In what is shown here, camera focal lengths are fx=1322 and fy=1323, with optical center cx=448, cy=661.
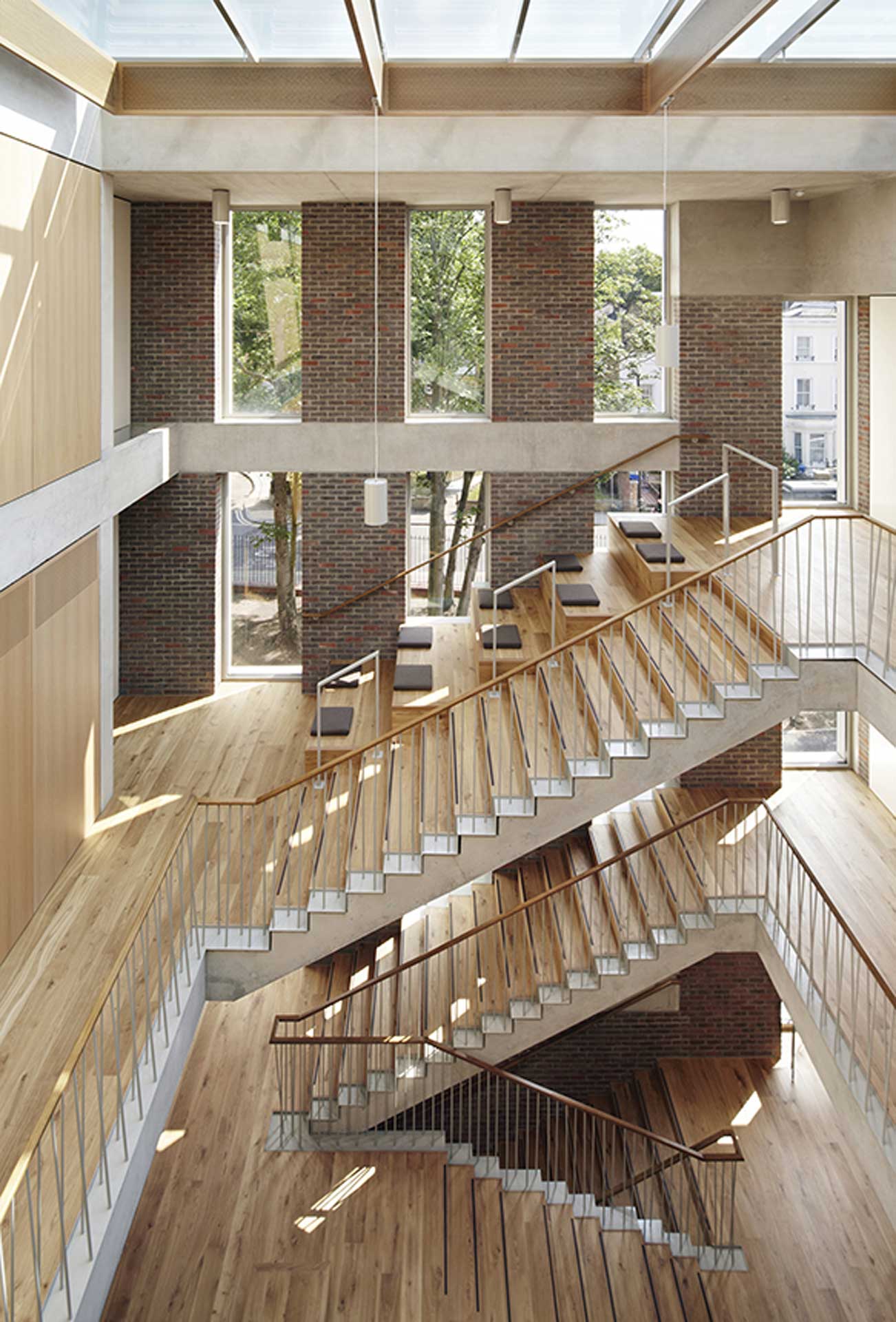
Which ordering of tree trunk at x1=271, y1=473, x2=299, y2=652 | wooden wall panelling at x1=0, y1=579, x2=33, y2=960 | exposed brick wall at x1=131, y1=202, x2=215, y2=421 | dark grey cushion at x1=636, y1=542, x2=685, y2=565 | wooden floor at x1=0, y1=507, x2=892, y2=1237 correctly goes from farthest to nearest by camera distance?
tree trunk at x1=271, y1=473, x2=299, y2=652 → exposed brick wall at x1=131, y1=202, x2=215, y2=421 → dark grey cushion at x1=636, y1=542, x2=685, y2=565 → wooden wall panelling at x1=0, y1=579, x2=33, y2=960 → wooden floor at x1=0, y1=507, x2=892, y2=1237

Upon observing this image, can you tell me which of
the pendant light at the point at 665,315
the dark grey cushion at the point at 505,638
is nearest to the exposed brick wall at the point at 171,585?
the dark grey cushion at the point at 505,638

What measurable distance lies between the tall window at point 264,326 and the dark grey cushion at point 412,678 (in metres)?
3.40

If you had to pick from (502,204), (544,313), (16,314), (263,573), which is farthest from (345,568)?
(16,314)

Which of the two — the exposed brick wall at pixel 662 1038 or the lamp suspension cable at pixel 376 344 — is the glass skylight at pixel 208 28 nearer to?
the lamp suspension cable at pixel 376 344

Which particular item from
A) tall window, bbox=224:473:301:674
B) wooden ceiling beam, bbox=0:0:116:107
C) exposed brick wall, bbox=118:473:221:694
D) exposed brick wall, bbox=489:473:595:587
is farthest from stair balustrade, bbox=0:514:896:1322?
wooden ceiling beam, bbox=0:0:116:107

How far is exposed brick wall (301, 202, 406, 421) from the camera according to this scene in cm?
1324

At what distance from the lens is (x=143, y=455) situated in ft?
38.9

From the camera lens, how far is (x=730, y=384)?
13.5m

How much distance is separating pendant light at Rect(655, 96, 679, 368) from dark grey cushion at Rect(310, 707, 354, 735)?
408 centimetres

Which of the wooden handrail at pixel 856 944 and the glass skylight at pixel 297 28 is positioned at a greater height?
the glass skylight at pixel 297 28

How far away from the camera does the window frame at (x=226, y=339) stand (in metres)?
13.6

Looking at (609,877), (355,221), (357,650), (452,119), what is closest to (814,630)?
(609,877)

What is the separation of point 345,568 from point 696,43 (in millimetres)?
6518

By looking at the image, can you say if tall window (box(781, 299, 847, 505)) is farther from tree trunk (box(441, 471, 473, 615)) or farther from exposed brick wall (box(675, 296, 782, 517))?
tree trunk (box(441, 471, 473, 615))
